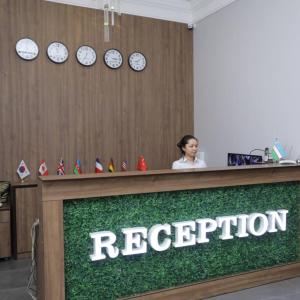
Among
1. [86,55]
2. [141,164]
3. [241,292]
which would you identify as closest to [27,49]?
[86,55]

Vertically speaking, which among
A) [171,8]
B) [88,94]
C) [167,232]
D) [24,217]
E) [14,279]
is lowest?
[14,279]

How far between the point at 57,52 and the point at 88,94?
0.67m

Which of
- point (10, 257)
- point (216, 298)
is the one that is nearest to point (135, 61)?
point (10, 257)

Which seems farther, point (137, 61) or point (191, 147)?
point (137, 61)

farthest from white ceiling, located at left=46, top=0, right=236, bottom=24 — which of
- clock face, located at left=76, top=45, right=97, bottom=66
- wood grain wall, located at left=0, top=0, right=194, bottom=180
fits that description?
clock face, located at left=76, top=45, right=97, bottom=66

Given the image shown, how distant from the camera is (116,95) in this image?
17.1 feet

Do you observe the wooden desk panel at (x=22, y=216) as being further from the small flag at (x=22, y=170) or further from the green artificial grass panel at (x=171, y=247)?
the green artificial grass panel at (x=171, y=247)

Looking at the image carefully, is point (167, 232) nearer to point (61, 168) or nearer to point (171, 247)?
point (171, 247)

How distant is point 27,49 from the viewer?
15.1ft

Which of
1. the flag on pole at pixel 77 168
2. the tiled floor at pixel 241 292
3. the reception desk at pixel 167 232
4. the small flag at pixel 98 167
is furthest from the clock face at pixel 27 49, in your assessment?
the reception desk at pixel 167 232

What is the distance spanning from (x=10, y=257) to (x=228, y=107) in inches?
130

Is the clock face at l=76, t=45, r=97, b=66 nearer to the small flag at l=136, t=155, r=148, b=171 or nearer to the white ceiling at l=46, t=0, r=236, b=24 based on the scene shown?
the white ceiling at l=46, t=0, r=236, b=24

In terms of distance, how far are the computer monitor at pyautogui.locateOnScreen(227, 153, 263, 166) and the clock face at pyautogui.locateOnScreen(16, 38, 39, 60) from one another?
2.83 m

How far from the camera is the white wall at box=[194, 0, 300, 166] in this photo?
4.02 m
